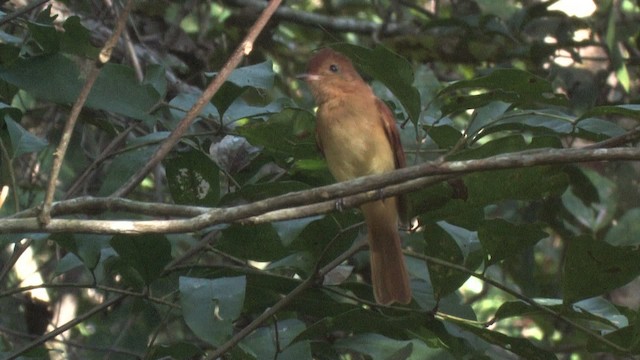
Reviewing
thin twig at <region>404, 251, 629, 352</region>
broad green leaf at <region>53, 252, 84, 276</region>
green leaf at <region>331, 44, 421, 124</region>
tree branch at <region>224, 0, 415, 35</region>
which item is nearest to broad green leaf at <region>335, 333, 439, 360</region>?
thin twig at <region>404, 251, 629, 352</region>

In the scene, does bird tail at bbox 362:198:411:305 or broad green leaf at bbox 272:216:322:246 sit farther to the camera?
bird tail at bbox 362:198:411:305

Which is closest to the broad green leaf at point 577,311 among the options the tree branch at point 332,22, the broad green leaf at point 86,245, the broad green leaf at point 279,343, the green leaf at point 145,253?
the broad green leaf at point 279,343

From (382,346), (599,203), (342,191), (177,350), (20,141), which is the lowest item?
(599,203)

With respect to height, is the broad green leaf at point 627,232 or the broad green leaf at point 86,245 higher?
the broad green leaf at point 86,245

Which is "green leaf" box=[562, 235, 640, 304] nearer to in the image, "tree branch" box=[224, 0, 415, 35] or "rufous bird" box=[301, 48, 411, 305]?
"rufous bird" box=[301, 48, 411, 305]

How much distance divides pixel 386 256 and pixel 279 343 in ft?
2.47

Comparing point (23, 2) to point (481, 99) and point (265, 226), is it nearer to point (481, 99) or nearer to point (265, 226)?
point (265, 226)

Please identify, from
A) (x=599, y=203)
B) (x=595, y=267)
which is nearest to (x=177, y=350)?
(x=595, y=267)

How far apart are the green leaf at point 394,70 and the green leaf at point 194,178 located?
1.88 ft

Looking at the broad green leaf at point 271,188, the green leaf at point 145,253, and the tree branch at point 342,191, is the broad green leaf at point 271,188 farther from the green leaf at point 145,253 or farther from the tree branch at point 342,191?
the tree branch at point 342,191

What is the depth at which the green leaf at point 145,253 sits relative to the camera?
105 inches

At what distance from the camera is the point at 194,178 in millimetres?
3023

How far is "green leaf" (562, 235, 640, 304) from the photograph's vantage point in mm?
2463

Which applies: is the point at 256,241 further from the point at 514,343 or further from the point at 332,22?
the point at 332,22
